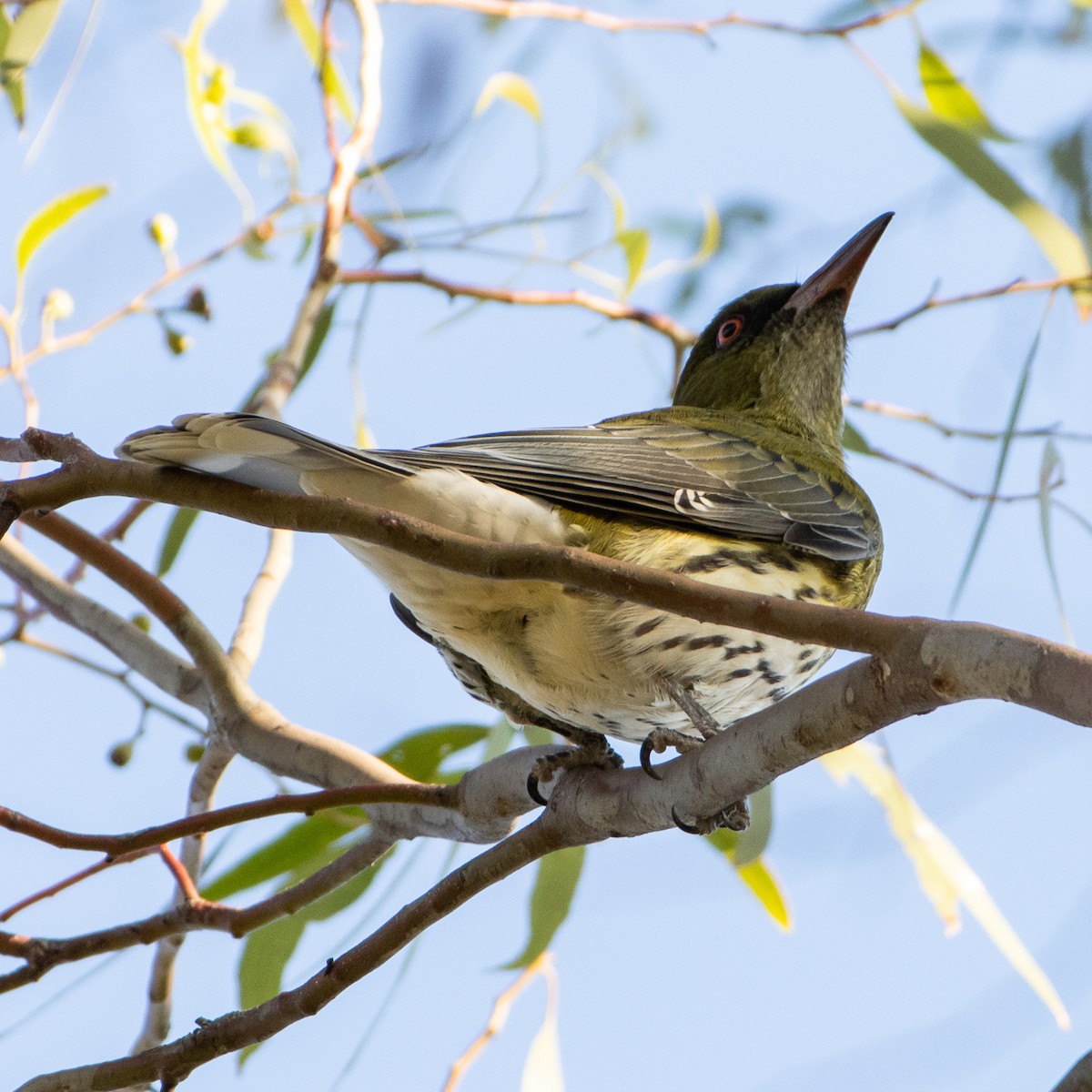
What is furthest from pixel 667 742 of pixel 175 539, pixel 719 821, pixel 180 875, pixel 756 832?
pixel 175 539

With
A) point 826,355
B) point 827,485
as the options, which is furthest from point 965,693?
point 826,355

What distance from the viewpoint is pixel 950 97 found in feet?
10.3

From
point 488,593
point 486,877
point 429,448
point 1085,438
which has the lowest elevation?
point 486,877

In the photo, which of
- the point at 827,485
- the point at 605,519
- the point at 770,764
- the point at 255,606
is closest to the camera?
the point at 770,764

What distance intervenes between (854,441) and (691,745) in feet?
4.61

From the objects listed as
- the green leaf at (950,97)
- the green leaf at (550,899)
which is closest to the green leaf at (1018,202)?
the green leaf at (950,97)

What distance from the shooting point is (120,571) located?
2033 millimetres

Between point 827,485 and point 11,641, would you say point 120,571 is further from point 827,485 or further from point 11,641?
point 827,485

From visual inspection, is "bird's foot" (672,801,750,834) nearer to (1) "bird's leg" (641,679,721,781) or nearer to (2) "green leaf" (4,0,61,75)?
(1) "bird's leg" (641,679,721,781)

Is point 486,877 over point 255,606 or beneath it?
beneath

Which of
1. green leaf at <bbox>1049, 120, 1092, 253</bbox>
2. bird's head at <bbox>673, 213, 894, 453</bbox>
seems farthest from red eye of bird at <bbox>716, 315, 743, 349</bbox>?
green leaf at <bbox>1049, 120, 1092, 253</bbox>

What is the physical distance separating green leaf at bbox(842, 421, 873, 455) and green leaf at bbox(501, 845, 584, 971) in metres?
1.23

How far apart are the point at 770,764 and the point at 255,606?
4.55ft

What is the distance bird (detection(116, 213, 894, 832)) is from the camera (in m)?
2.30
